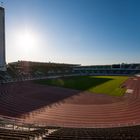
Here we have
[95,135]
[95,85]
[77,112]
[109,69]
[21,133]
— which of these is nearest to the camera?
[21,133]

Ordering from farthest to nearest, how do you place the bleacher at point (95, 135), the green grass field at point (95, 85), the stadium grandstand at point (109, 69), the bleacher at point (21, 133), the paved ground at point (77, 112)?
the stadium grandstand at point (109, 69)
the green grass field at point (95, 85)
the paved ground at point (77, 112)
the bleacher at point (95, 135)
the bleacher at point (21, 133)

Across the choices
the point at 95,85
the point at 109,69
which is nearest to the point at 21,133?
the point at 95,85

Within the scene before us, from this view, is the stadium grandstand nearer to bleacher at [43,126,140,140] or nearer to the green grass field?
the green grass field

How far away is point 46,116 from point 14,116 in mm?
3772

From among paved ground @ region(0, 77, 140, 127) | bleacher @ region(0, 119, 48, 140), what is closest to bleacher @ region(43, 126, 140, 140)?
bleacher @ region(0, 119, 48, 140)

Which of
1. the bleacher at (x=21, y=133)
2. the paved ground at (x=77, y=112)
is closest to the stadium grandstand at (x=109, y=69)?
the paved ground at (x=77, y=112)

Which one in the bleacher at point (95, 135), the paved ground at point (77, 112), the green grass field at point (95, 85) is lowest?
the paved ground at point (77, 112)

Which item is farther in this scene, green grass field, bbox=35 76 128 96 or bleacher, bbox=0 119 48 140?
green grass field, bbox=35 76 128 96

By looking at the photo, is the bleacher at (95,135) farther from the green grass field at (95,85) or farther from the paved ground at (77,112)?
the green grass field at (95,85)

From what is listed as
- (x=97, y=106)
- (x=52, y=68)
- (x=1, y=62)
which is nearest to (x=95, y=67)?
(x=52, y=68)

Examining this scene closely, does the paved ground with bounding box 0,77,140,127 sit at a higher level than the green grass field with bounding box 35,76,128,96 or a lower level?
lower

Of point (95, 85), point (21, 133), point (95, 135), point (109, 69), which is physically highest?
point (109, 69)

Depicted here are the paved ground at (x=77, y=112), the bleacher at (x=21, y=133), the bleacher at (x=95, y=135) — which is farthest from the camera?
the paved ground at (x=77, y=112)

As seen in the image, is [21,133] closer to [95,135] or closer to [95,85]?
[95,135]
